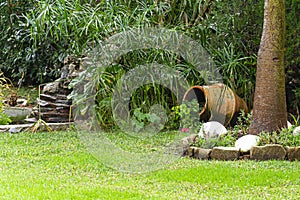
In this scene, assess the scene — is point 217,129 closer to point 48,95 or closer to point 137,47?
point 137,47

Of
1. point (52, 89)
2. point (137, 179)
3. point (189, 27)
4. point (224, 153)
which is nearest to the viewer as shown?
point (137, 179)

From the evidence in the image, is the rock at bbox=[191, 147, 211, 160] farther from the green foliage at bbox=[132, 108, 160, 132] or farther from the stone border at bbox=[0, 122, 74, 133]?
the stone border at bbox=[0, 122, 74, 133]

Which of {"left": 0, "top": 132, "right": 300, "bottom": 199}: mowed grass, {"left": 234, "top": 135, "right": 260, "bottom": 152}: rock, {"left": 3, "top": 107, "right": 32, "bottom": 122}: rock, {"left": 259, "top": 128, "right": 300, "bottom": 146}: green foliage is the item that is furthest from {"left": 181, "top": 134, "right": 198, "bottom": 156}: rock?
{"left": 3, "top": 107, "right": 32, "bottom": 122}: rock

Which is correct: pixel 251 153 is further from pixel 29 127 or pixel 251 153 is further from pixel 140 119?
pixel 29 127

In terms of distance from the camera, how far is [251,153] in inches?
213

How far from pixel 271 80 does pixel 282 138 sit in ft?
2.28

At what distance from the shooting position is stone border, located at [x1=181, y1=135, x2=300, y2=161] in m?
5.35

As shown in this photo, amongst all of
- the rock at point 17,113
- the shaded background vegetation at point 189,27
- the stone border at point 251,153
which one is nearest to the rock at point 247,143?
the stone border at point 251,153

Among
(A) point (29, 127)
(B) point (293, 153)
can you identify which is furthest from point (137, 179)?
(A) point (29, 127)

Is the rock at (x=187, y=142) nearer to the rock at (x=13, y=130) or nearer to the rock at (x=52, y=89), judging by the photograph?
the rock at (x=13, y=130)

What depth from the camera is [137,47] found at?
711 centimetres

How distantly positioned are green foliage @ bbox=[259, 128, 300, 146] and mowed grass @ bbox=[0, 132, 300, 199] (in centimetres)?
38

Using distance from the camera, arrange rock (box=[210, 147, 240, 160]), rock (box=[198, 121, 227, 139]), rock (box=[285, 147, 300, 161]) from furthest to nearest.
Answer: rock (box=[198, 121, 227, 139]) → rock (box=[210, 147, 240, 160]) → rock (box=[285, 147, 300, 161])

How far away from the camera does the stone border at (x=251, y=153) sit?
17.5ft
